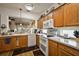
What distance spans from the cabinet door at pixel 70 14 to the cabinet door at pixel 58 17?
129 mm

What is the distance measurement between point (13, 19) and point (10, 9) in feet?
0.65

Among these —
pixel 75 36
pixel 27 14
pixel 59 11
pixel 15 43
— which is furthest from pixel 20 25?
pixel 15 43

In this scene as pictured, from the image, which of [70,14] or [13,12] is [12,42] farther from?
[70,14]

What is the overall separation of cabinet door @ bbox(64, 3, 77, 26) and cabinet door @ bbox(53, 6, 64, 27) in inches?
5.1

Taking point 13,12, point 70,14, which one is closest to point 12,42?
point 13,12

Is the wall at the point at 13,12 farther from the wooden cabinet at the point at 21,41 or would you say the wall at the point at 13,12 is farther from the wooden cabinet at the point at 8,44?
the wooden cabinet at the point at 21,41

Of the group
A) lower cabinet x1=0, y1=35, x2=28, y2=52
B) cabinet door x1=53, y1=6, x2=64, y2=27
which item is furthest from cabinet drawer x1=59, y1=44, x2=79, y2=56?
lower cabinet x1=0, y1=35, x2=28, y2=52

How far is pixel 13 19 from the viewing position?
1.73 meters

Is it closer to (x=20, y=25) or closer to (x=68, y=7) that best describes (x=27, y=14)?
(x=20, y=25)

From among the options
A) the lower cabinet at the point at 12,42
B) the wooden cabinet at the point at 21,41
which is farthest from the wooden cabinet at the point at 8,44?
the wooden cabinet at the point at 21,41

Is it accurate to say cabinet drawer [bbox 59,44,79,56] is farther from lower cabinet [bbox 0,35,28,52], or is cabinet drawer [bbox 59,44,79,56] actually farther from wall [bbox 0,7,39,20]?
lower cabinet [bbox 0,35,28,52]

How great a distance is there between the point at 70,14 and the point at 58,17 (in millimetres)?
485

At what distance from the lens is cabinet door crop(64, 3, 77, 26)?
5.04 feet

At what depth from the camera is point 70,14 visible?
165 cm
